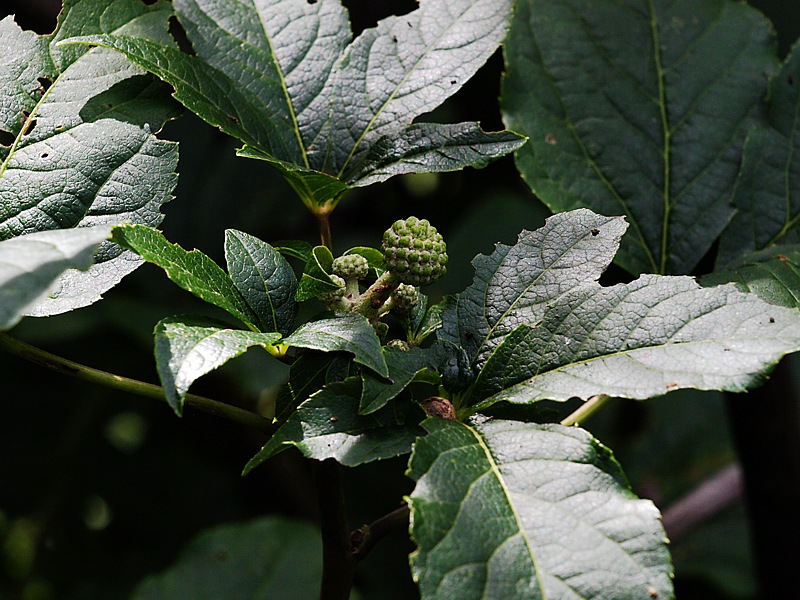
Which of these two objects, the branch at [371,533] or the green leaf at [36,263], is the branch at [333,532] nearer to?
the branch at [371,533]

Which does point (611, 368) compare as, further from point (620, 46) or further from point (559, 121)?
point (620, 46)

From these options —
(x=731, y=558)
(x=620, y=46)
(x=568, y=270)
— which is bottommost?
(x=731, y=558)

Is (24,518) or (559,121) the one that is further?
(24,518)

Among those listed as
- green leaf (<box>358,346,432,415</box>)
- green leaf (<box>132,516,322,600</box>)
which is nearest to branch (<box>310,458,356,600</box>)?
green leaf (<box>358,346,432,415</box>)

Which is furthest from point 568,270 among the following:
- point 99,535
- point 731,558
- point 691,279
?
point 99,535

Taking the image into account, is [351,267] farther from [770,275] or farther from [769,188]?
[769,188]

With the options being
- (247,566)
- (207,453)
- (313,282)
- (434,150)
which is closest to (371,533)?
(313,282)
